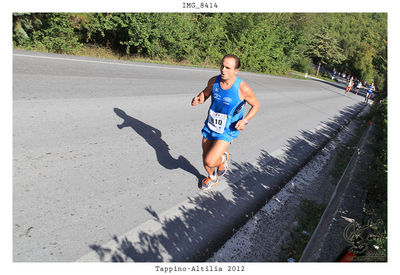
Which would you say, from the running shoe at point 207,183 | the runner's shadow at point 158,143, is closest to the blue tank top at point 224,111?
the running shoe at point 207,183

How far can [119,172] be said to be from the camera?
3.75m

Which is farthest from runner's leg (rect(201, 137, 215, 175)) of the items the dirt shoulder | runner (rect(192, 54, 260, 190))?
the dirt shoulder

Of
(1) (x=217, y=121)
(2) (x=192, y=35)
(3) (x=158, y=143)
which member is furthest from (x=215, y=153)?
(2) (x=192, y=35)

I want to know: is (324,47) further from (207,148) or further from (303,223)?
(303,223)

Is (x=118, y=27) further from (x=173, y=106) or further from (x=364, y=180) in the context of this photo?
(x=364, y=180)

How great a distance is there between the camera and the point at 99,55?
38.7 feet

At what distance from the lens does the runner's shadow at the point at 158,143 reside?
4332 millimetres

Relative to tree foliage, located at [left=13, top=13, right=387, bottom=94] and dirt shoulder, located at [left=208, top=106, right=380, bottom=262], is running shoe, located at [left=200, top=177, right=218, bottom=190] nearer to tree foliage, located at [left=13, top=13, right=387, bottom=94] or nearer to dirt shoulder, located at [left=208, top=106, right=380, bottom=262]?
dirt shoulder, located at [left=208, top=106, right=380, bottom=262]

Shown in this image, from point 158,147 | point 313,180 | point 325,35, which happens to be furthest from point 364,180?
point 325,35

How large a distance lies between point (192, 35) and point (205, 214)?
16.4 metres

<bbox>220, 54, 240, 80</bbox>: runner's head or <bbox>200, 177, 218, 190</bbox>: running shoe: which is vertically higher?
A: <bbox>220, 54, 240, 80</bbox>: runner's head

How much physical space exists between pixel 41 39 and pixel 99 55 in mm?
2361

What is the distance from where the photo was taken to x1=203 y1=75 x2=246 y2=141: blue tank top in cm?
343

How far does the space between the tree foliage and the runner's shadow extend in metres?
3.25
